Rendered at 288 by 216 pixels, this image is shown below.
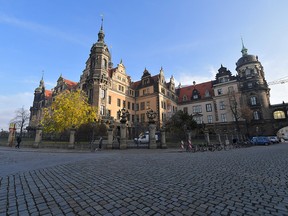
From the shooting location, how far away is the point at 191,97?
54.1 metres

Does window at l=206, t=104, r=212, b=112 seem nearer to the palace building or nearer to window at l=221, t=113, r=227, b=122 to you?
the palace building

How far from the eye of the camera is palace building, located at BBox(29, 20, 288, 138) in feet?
130

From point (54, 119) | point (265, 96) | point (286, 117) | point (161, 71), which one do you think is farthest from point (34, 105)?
point (286, 117)

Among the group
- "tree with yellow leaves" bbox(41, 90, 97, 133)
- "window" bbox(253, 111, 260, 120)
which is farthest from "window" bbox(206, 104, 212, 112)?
"tree with yellow leaves" bbox(41, 90, 97, 133)

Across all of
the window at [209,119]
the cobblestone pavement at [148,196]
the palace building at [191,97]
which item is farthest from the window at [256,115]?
the cobblestone pavement at [148,196]

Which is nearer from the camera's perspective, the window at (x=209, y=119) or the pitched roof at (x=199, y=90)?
the window at (x=209, y=119)

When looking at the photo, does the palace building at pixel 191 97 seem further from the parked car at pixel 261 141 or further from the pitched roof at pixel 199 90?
the parked car at pixel 261 141

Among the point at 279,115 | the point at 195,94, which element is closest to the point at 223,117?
the point at 195,94

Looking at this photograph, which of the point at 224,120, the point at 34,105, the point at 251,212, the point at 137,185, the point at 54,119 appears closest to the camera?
the point at 251,212

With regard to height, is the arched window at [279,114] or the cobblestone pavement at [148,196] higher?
the arched window at [279,114]

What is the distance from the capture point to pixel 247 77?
47.9m

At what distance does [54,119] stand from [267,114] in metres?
53.1

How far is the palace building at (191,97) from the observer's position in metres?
39.6

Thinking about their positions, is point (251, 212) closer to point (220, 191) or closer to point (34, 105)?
point (220, 191)
